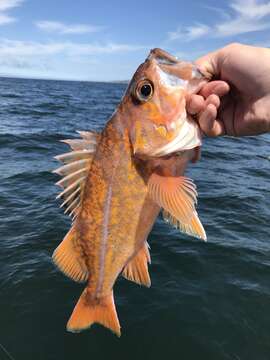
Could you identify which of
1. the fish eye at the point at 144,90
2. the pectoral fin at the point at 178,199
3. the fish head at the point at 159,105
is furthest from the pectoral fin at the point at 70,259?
the fish eye at the point at 144,90

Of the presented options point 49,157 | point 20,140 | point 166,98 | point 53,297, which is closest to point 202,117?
point 166,98

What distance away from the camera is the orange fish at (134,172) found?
286 centimetres

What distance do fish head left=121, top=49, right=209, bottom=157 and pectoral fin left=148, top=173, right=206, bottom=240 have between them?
0.73 feet

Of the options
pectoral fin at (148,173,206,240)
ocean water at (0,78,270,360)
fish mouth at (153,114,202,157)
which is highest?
fish mouth at (153,114,202,157)

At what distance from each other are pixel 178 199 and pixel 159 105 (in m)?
0.73

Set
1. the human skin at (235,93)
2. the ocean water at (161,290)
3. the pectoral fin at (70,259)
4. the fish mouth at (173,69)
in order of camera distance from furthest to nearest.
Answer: the ocean water at (161,290) → the pectoral fin at (70,259) → the human skin at (235,93) → the fish mouth at (173,69)

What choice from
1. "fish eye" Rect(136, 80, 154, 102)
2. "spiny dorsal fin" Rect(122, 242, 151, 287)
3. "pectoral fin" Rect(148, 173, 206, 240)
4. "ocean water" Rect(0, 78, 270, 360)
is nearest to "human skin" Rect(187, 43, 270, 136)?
"fish eye" Rect(136, 80, 154, 102)

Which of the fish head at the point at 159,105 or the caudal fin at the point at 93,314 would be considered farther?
the caudal fin at the point at 93,314

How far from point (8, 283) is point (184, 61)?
556cm

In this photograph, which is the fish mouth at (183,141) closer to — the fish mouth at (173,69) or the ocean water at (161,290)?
the fish mouth at (173,69)

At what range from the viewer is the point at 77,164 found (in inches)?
122

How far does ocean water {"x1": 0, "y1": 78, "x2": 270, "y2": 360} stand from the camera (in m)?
5.69

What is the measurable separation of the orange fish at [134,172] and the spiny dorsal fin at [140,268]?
11 centimetres

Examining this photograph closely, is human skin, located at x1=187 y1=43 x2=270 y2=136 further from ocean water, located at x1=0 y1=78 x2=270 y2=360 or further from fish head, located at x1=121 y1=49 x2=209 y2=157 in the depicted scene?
ocean water, located at x1=0 y1=78 x2=270 y2=360
